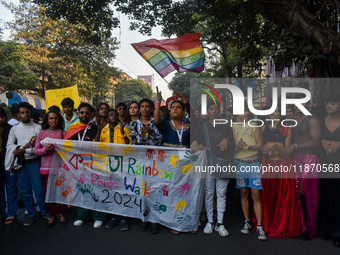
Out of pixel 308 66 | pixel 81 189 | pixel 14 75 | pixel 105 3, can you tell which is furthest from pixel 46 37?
pixel 308 66

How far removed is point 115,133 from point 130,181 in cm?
82

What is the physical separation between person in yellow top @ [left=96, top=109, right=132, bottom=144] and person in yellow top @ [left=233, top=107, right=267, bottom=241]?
173cm

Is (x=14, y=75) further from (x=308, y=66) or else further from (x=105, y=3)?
(x=308, y=66)

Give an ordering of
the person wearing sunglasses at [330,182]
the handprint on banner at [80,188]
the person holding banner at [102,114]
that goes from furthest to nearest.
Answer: the person holding banner at [102,114] → the handprint on banner at [80,188] → the person wearing sunglasses at [330,182]

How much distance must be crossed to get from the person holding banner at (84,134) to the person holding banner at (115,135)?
0.56ft

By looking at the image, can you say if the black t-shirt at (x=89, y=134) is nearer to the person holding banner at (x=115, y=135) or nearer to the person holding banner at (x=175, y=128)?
the person holding banner at (x=115, y=135)

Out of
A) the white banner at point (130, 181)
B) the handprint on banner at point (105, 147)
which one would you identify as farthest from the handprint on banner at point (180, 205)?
the handprint on banner at point (105, 147)

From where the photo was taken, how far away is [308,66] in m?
4.00

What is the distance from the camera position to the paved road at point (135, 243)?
126 inches

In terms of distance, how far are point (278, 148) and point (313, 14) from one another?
2458 millimetres

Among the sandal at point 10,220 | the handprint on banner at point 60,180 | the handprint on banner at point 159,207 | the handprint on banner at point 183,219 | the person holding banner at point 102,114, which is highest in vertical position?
the person holding banner at point 102,114

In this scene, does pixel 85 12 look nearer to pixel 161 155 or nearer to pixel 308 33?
pixel 161 155

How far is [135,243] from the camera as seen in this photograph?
11.2 ft

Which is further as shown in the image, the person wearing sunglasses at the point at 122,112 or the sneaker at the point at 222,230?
the person wearing sunglasses at the point at 122,112
